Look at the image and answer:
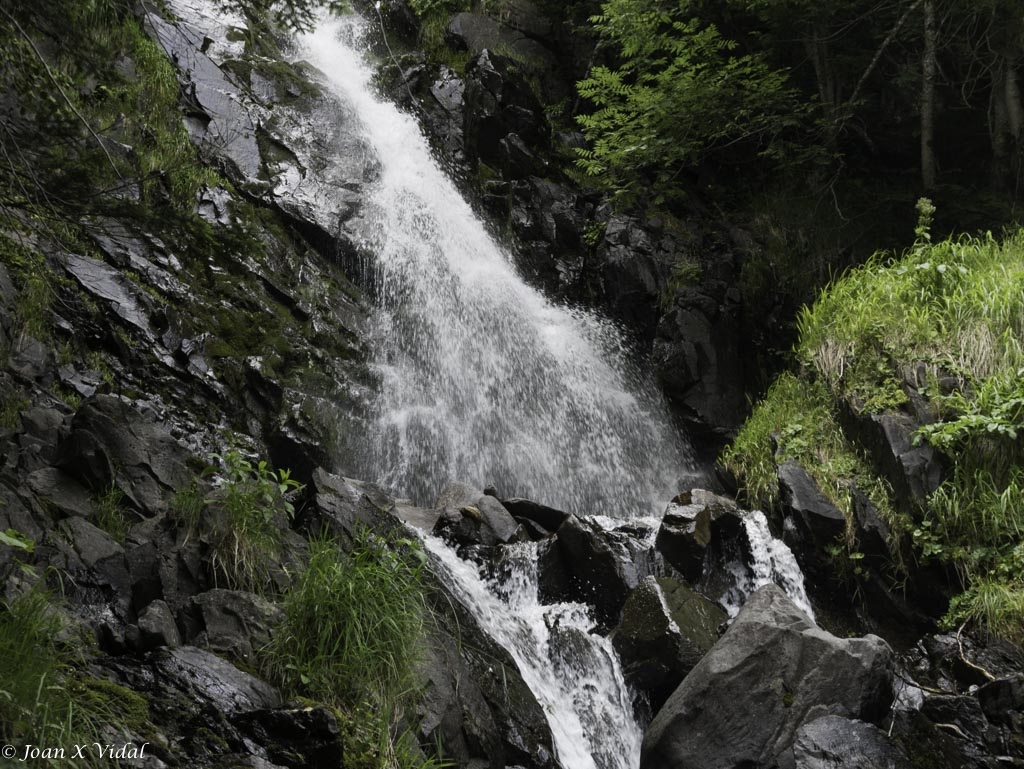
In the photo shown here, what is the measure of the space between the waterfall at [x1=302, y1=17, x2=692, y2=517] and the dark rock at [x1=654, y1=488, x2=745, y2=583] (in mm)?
1961

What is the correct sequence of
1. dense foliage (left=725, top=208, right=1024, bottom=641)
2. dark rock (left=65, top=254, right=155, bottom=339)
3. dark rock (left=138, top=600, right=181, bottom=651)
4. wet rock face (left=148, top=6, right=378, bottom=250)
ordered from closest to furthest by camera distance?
dark rock (left=138, top=600, right=181, bottom=651), dense foliage (left=725, top=208, right=1024, bottom=641), dark rock (left=65, top=254, right=155, bottom=339), wet rock face (left=148, top=6, right=378, bottom=250)

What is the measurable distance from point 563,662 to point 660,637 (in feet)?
2.21

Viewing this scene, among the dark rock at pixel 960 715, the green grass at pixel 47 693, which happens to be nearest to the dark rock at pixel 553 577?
the dark rock at pixel 960 715

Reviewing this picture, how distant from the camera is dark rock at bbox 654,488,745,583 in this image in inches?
242

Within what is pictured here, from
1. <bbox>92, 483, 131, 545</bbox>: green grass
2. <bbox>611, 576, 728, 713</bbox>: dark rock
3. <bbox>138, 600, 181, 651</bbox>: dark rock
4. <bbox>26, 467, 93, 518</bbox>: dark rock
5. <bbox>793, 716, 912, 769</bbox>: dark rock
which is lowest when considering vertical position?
<bbox>793, 716, 912, 769</bbox>: dark rock

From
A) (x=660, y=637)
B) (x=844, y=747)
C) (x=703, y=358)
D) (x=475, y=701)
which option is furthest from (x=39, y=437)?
(x=703, y=358)

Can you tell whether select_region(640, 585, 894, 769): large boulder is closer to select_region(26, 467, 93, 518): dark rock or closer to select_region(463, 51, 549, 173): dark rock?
select_region(26, 467, 93, 518): dark rock

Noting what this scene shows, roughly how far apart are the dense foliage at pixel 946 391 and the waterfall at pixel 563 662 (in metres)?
2.55

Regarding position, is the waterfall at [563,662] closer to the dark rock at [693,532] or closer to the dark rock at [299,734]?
the dark rock at [693,532]

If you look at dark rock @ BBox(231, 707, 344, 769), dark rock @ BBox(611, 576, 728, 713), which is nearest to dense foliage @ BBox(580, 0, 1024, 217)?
dark rock @ BBox(611, 576, 728, 713)

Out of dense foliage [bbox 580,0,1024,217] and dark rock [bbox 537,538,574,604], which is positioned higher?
→ dense foliage [bbox 580,0,1024,217]

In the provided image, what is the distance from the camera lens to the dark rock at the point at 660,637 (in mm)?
4973

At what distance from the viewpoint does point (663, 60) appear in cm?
969

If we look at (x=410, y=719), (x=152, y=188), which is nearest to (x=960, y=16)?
(x=152, y=188)
